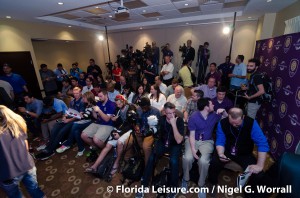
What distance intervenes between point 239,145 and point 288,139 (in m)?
0.95

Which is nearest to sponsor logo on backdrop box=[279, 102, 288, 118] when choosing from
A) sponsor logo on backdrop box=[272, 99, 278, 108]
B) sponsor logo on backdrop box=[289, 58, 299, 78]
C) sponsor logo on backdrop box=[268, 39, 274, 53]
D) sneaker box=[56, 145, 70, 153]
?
sponsor logo on backdrop box=[272, 99, 278, 108]

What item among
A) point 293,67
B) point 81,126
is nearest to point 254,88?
point 293,67

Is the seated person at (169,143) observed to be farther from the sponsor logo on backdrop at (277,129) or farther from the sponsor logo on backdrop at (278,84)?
the sponsor logo on backdrop at (278,84)

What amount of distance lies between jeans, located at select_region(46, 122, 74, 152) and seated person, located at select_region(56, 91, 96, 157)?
112 mm

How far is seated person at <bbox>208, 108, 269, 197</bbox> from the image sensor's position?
5.86ft

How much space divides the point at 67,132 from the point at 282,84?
4047 mm

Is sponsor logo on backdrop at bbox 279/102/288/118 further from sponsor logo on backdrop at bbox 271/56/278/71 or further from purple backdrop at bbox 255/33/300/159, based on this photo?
sponsor logo on backdrop at bbox 271/56/278/71

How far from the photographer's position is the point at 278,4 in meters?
3.71

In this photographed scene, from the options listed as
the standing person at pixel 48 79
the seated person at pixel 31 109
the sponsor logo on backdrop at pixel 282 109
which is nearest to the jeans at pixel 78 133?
the seated person at pixel 31 109

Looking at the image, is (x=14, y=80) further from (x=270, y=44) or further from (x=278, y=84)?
(x=270, y=44)

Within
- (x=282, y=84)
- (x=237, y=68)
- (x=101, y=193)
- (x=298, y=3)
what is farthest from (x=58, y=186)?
(x=298, y=3)

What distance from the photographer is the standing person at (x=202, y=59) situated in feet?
20.8

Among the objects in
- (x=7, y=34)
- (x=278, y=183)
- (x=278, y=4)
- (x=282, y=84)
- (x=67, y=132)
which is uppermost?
(x=278, y=4)

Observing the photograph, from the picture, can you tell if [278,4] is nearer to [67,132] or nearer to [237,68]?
[237,68]
